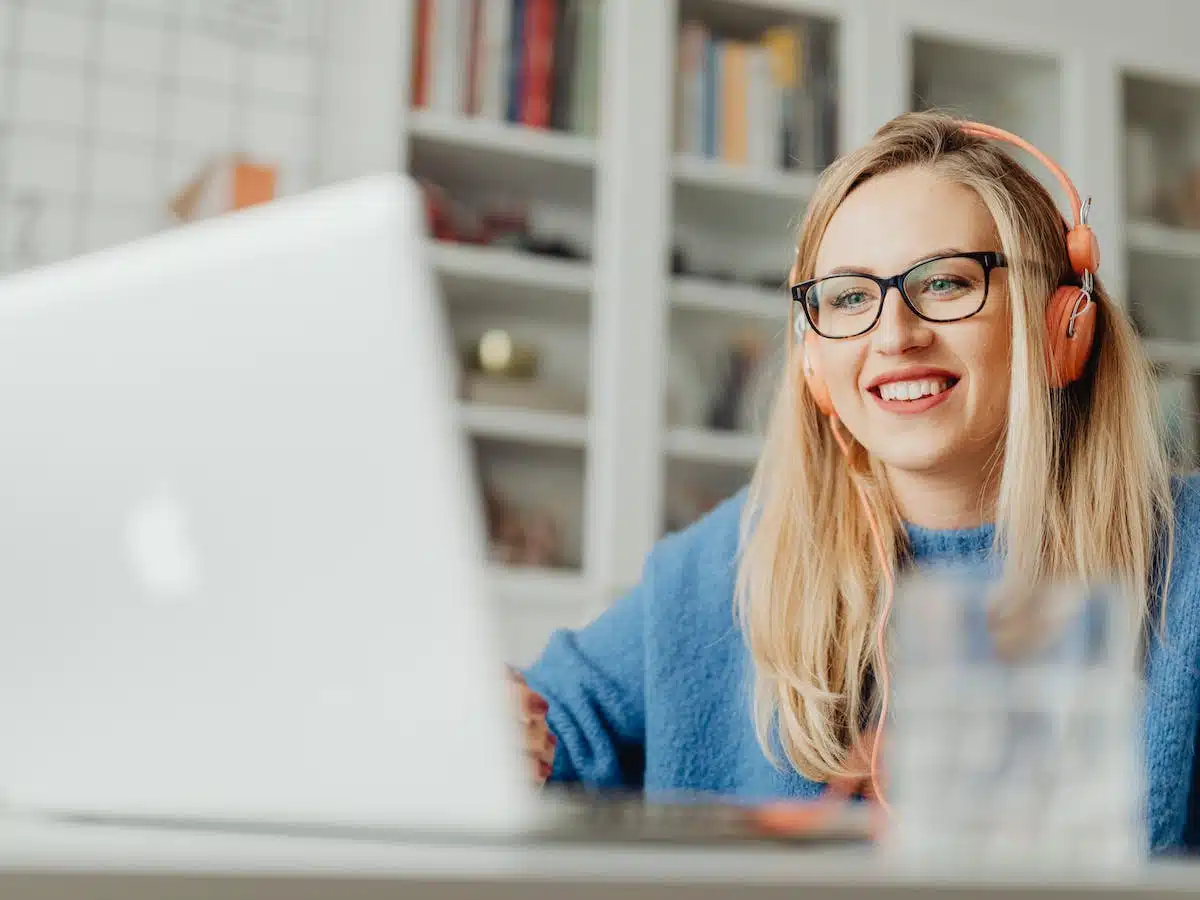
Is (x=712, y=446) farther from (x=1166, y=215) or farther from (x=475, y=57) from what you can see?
(x=1166, y=215)

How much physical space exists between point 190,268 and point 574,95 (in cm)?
219

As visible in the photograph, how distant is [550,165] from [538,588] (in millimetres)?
787

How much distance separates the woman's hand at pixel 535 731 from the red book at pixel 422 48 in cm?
151

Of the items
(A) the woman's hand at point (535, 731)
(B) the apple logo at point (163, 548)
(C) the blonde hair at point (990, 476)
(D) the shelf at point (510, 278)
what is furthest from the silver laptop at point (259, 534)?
(D) the shelf at point (510, 278)

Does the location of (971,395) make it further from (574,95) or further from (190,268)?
(574,95)

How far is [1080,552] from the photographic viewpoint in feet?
3.86

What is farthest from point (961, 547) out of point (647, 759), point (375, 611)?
point (375, 611)

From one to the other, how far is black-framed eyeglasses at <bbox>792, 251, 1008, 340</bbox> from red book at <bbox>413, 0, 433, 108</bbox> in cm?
133

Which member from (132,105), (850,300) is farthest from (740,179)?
(850,300)

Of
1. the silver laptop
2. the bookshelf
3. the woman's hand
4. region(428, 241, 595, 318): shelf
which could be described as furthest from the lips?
the bookshelf

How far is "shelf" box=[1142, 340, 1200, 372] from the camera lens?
2.80m

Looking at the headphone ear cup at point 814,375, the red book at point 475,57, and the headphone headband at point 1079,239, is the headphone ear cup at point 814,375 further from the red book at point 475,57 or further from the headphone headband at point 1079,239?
the red book at point 475,57

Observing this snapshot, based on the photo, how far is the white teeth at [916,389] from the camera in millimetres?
1244

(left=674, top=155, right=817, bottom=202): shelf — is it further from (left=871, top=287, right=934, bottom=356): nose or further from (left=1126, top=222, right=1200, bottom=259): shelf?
(left=871, top=287, right=934, bottom=356): nose
